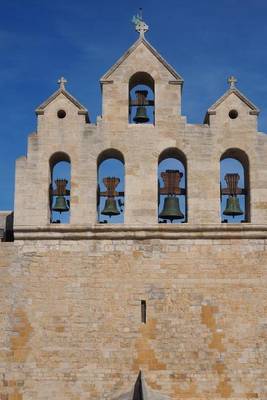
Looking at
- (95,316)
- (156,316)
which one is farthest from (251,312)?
(95,316)

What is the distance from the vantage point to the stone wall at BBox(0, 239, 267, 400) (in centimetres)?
1741

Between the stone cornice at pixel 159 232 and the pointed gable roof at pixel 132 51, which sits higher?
→ the pointed gable roof at pixel 132 51

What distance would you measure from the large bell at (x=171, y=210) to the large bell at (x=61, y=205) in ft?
7.79

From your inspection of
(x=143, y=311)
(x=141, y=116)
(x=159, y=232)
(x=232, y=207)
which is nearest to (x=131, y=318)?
(x=143, y=311)

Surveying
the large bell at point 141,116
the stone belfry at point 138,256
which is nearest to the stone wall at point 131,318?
the stone belfry at point 138,256

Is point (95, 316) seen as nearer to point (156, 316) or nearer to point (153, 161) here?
point (156, 316)

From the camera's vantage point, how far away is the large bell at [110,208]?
19000 millimetres

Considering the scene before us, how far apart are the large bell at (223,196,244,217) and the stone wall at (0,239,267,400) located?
3.08 feet

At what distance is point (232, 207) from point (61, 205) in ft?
14.0

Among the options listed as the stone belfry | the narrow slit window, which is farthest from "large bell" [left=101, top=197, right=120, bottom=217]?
the narrow slit window

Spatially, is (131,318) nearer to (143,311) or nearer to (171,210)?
(143,311)

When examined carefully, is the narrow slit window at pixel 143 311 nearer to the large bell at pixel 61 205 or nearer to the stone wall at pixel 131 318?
the stone wall at pixel 131 318

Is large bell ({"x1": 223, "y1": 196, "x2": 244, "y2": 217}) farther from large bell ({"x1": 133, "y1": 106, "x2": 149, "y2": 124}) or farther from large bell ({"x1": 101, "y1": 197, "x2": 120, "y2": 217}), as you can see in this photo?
large bell ({"x1": 133, "y1": 106, "x2": 149, "y2": 124})

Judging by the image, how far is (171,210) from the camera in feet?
62.2
